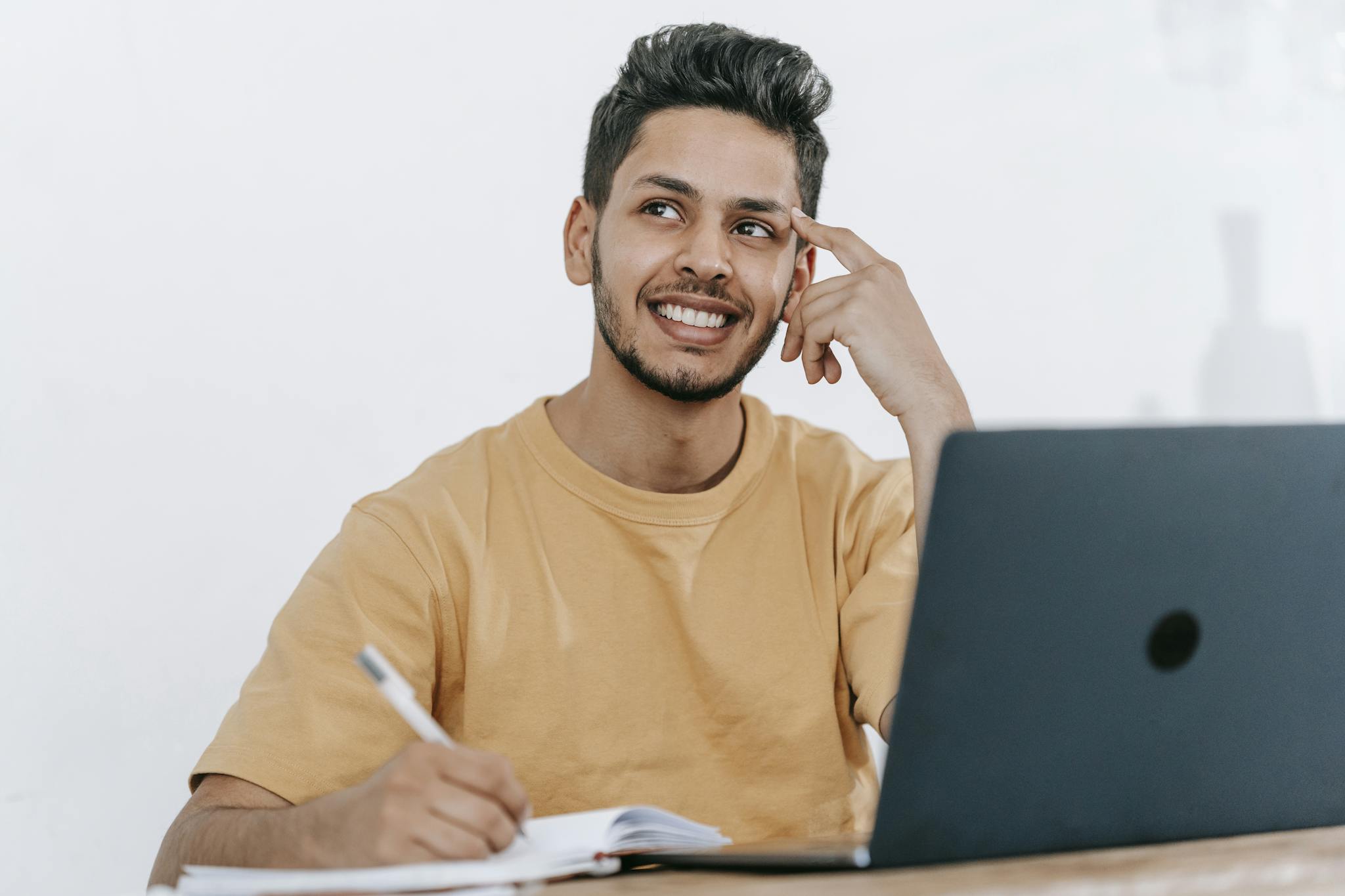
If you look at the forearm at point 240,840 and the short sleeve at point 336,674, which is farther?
the short sleeve at point 336,674

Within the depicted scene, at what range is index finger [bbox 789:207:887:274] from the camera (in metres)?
1.43

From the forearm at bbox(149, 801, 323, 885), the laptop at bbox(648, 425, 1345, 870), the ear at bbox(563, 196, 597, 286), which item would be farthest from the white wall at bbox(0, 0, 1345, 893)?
the laptop at bbox(648, 425, 1345, 870)

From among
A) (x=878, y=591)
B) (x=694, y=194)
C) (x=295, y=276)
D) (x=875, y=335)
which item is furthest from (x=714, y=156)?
(x=295, y=276)

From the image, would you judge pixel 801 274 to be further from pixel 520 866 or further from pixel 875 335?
pixel 520 866

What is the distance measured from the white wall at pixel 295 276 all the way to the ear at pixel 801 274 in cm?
42

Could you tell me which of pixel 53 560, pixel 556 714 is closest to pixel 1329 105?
pixel 556 714

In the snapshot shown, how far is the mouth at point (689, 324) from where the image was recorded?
146 centimetres

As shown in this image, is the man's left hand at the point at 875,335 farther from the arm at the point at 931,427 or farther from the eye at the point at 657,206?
the eye at the point at 657,206

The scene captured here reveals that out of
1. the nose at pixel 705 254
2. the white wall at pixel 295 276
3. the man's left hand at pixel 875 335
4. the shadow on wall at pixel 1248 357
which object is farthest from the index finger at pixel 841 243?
the shadow on wall at pixel 1248 357

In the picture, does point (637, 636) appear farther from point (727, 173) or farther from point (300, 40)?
point (300, 40)

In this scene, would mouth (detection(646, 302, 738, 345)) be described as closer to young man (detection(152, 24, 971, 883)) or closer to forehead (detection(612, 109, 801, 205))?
young man (detection(152, 24, 971, 883))

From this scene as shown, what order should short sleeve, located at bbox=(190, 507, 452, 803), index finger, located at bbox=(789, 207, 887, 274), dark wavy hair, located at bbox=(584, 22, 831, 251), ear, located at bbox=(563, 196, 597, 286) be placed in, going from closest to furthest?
1. short sleeve, located at bbox=(190, 507, 452, 803)
2. index finger, located at bbox=(789, 207, 887, 274)
3. dark wavy hair, located at bbox=(584, 22, 831, 251)
4. ear, located at bbox=(563, 196, 597, 286)

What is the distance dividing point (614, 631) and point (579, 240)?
608 millimetres

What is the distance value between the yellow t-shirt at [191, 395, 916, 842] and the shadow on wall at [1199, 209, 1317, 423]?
4.63 ft
